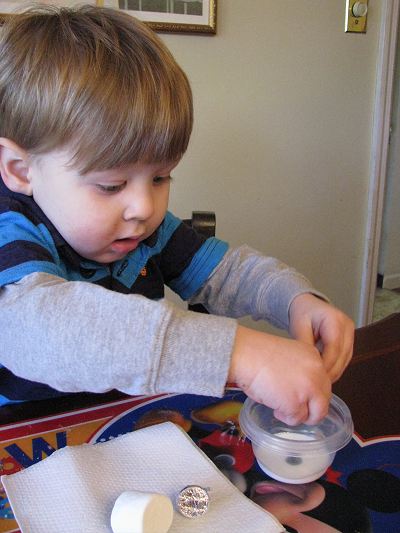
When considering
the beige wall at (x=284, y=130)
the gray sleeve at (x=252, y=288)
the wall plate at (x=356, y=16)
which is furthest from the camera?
the wall plate at (x=356, y=16)

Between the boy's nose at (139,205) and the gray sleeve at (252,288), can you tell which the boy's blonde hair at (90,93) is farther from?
the gray sleeve at (252,288)

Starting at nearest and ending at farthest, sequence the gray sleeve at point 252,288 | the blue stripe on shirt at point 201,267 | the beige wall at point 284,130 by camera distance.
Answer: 1. the gray sleeve at point 252,288
2. the blue stripe on shirt at point 201,267
3. the beige wall at point 284,130

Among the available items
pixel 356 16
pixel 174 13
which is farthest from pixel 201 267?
pixel 356 16

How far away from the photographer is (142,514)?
40cm

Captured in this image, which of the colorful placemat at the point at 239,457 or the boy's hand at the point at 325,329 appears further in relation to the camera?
the boy's hand at the point at 325,329

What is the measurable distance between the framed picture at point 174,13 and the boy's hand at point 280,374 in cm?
118

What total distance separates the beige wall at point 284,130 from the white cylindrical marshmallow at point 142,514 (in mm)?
1228

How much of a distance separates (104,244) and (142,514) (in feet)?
1.13

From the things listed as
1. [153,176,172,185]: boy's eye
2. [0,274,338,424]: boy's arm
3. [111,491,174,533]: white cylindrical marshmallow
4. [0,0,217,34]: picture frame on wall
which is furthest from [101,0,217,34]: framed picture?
[111,491,174,533]: white cylindrical marshmallow

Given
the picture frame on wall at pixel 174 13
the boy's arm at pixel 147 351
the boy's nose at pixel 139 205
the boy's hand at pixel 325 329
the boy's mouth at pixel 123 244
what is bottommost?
the boy's hand at pixel 325 329

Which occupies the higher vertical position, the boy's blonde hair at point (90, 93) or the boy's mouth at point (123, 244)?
the boy's blonde hair at point (90, 93)

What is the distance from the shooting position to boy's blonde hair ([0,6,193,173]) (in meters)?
0.57

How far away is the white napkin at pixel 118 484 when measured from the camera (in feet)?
1.39

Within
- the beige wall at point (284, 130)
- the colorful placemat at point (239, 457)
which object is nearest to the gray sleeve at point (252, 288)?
the colorful placemat at point (239, 457)
